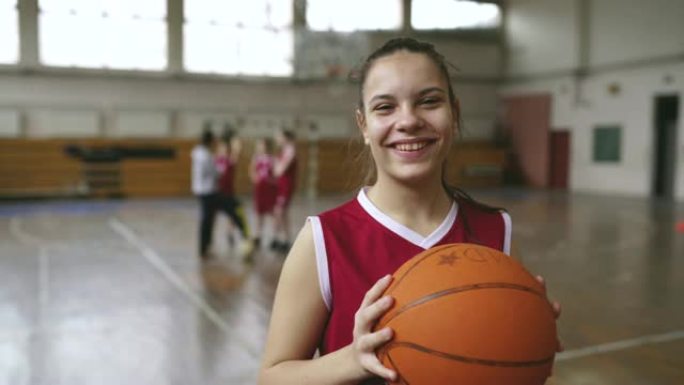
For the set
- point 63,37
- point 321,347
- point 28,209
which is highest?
point 63,37

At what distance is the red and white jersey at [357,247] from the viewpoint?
122 centimetres

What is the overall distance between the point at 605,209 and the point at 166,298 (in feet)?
33.1

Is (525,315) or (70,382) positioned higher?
(525,315)

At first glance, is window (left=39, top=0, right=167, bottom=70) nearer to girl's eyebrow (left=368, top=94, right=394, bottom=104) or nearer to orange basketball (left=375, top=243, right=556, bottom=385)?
girl's eyebrow (left=368, top=94, right=394, bottom=104)

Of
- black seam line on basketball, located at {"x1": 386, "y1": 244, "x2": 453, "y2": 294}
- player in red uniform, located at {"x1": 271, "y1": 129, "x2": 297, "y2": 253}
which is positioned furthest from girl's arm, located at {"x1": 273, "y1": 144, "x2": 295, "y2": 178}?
black seam line on basketball, located at {"x1": 386, "y1": 244, "x2": 453, "y2": 294}

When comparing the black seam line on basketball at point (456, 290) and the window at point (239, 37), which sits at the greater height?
the window at point (239, 37)

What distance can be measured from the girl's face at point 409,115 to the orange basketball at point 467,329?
0.24 meters

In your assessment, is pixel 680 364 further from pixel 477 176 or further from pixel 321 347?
pixel 477 176

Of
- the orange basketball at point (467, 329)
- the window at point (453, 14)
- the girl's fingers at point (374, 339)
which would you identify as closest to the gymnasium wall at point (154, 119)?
the window at point (453, 14)

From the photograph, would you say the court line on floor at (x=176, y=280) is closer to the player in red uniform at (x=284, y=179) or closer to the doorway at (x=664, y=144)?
the player in red uniform at (x=284, y=179)

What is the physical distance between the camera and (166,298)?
16.7ft

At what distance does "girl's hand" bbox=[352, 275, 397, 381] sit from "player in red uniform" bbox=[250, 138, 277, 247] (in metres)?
6.77

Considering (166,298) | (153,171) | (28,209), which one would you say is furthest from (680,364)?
(153,171)

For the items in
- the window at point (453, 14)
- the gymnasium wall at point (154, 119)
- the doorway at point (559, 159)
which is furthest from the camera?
the doorway at point (559, 159)
